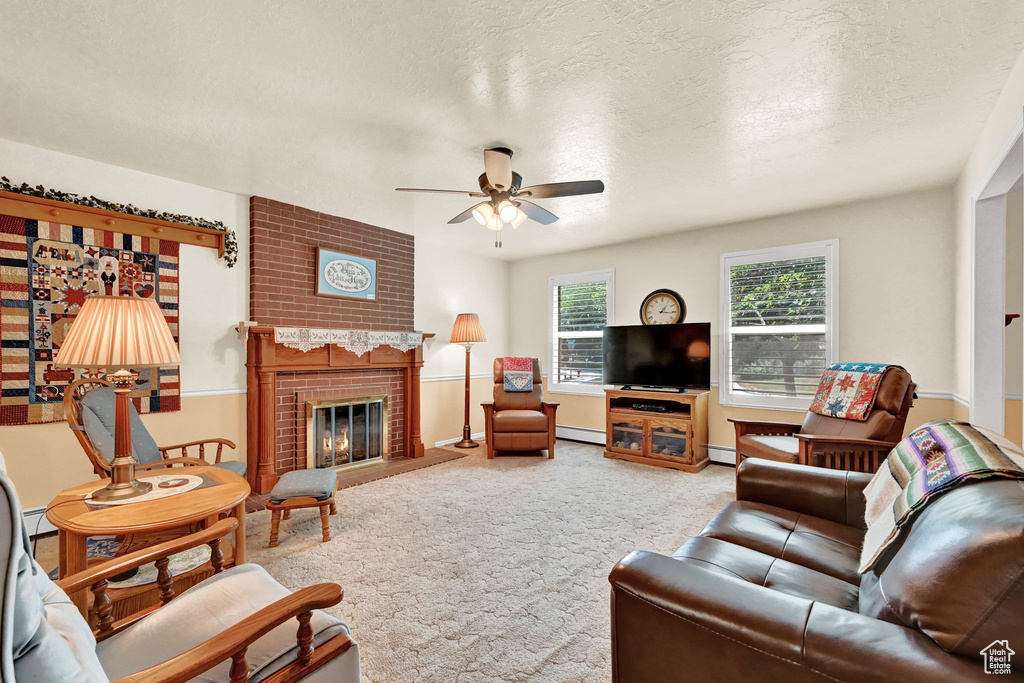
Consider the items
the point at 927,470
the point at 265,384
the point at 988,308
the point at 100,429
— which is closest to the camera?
the point at 927,470

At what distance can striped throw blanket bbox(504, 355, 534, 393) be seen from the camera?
16.9 feet

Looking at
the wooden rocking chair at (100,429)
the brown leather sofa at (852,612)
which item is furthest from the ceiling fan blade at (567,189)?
the wooden rocking chair at (100,429)

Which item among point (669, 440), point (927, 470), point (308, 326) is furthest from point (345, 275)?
point (927, 470)

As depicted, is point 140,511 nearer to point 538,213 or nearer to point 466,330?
point 538,213

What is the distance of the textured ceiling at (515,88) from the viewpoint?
1688 mm

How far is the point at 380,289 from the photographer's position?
467 centimetres

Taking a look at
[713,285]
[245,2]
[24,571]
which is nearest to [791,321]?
[713,285]

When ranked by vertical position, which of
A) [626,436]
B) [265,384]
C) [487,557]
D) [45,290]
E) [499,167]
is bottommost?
[487,557]

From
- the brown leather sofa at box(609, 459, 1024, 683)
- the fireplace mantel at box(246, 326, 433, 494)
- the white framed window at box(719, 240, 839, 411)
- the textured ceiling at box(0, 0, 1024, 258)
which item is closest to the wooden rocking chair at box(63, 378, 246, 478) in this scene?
the fireplace mantel at box(246, 326, 433, 494)

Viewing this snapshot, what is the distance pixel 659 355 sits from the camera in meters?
4.71

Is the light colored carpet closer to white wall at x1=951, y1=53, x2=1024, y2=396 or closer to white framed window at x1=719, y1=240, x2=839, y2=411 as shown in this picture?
white framed window at x1=719, y1=240, x2=839, y2=411

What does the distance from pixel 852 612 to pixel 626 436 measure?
12.2 feet

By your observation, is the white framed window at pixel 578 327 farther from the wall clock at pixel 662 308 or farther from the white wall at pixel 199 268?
the white wall at pixel 199 268

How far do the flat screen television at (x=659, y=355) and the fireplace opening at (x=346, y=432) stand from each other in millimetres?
2544
